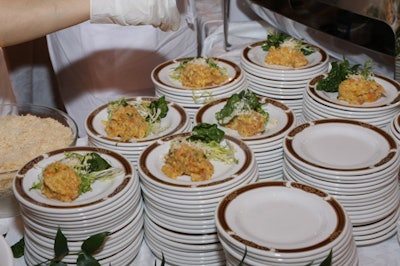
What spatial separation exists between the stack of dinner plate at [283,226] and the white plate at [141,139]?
13.0 inches

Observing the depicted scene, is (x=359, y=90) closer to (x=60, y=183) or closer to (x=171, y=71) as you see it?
(x=171, y=71)

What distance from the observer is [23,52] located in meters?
3.45

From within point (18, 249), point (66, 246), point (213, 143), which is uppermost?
point (213, 143)

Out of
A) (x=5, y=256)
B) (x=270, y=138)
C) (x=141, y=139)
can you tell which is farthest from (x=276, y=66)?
(x=5, y=256)

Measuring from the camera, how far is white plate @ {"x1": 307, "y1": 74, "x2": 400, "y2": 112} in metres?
1.54

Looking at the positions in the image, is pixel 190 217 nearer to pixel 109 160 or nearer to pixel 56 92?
pixel 109 160

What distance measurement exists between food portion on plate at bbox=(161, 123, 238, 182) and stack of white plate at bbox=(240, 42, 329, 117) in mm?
423

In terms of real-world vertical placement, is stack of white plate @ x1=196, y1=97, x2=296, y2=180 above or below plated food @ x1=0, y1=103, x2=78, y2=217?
above

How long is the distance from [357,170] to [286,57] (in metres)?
0.65

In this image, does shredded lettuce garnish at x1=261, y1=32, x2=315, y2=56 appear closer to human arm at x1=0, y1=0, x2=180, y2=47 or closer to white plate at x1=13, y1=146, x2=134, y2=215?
human arm at x1=0, y1=0, x2=180, y2=47

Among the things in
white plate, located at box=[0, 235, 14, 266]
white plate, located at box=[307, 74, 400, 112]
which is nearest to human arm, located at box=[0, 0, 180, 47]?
white plate, located at box=[307, 74, 400, 112]

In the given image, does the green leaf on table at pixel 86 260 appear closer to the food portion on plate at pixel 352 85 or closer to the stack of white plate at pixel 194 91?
the stack of white plate at pixel 194 91

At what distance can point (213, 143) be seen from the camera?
1.39 metres

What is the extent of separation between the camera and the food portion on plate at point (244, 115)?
150 centimetres
